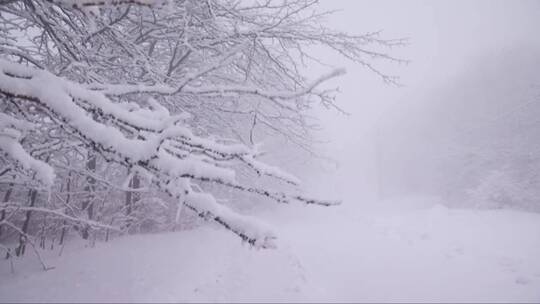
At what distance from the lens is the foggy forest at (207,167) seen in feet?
3.56

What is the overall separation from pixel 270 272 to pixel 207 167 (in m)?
4.90

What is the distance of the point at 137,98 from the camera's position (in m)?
5.20

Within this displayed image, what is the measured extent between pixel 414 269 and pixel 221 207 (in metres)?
6.47

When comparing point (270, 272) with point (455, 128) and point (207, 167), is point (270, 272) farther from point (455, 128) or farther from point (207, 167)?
point (455, 128)

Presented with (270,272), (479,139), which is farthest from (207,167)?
(479,139)

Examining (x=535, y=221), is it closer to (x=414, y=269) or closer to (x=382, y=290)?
(x=414, y=269)

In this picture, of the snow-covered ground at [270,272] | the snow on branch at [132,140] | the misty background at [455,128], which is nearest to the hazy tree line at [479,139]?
the misty background at [455,128]

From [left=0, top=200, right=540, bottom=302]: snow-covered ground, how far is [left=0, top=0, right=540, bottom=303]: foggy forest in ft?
0.13

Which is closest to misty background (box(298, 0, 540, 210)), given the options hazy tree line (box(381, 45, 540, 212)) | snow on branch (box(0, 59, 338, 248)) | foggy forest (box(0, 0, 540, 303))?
hazy tree line (box(381, 45, 540, 212))

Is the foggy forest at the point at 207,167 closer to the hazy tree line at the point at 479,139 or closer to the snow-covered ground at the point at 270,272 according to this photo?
the snow-covered ground at the point at 270,272

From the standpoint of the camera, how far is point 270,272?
5.43 metres

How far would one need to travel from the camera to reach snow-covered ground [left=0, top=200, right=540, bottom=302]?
12.8 ft

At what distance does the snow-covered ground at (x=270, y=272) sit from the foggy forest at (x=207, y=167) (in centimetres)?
4

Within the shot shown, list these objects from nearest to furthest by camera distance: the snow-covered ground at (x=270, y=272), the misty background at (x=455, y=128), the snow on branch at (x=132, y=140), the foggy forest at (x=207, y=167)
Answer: the snow on branch at (x=132, y=140), the foggy forest at (x=207, y=167), the snow-covered ground at (x=270, y=272), the misty background at (x=455, y=128)
